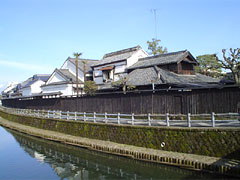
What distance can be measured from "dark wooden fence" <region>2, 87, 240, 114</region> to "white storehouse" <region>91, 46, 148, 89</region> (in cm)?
909

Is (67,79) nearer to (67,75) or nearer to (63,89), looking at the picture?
(63,89)

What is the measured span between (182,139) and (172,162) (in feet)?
4.90

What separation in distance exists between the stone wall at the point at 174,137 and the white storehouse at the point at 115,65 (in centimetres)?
1432

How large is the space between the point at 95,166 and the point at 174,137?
17.5ft

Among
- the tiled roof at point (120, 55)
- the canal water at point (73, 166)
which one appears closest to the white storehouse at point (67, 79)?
the tiled roof at point (120, 55)

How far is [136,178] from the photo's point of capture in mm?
12484

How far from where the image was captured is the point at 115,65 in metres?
34.4

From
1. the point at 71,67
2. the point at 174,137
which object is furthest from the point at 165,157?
the point at 71,67

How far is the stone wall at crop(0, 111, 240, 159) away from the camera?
11.8 metres

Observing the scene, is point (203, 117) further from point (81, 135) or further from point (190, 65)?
point (190, 65)

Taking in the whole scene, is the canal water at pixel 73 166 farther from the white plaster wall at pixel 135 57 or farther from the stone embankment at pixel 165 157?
the white plaster wall at pixel 135 57

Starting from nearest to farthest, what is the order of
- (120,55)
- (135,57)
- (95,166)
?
(95,166)
(135,57)
(120,55)

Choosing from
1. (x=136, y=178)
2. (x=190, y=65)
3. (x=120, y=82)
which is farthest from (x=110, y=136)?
(x=190, y=65)

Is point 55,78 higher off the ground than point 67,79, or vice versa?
point 55,78
